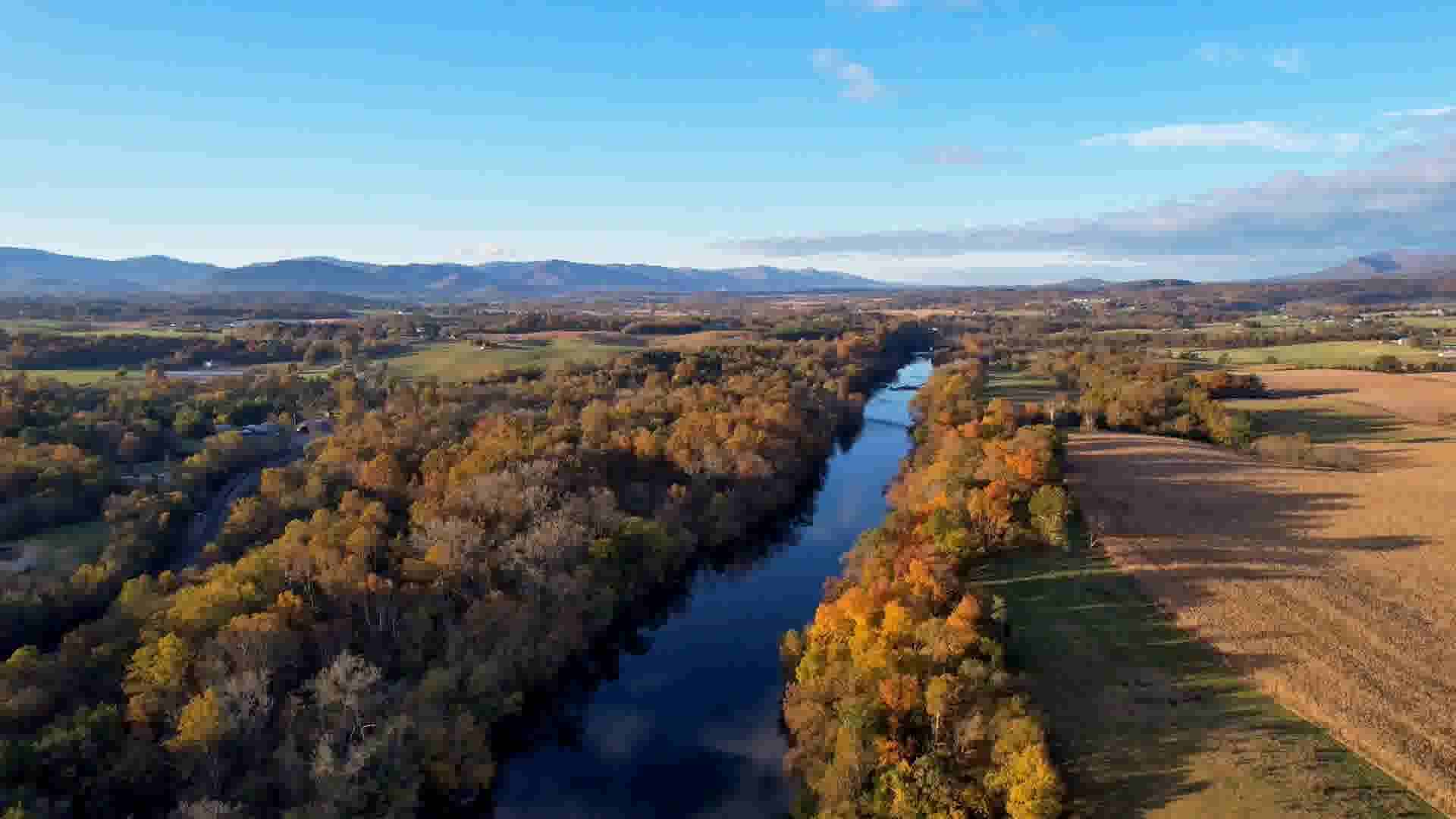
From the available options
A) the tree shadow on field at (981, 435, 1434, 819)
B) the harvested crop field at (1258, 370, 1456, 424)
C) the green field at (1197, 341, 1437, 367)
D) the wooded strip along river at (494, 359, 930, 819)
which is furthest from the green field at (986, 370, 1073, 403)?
the wooded strip along river at (494, 359, 930, 819)

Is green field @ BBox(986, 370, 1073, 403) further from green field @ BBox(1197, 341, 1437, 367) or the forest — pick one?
the forest

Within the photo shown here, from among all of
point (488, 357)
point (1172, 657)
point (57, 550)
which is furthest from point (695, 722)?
point (488, 357)

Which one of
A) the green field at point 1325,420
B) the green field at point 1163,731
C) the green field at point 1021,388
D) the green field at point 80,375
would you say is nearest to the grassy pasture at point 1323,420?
the green field at point 1325,420

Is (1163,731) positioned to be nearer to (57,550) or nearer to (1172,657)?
(1172,657)

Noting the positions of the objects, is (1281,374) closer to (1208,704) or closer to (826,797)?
(1208,704)

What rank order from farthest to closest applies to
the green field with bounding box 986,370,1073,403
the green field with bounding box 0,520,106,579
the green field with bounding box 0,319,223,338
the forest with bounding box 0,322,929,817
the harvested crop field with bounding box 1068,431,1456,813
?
1. the green field with bounding box 0,319,223,338
2. the green field with bounding box 986,370,1073,403
3. the green field with bounding box 0,520,106,579
4. the harvested crop field with bounding box 1068,431,1456,813
5. the forest with bounding box 0,322,929,817

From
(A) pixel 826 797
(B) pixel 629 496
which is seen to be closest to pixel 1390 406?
(B) pixel 629 496
